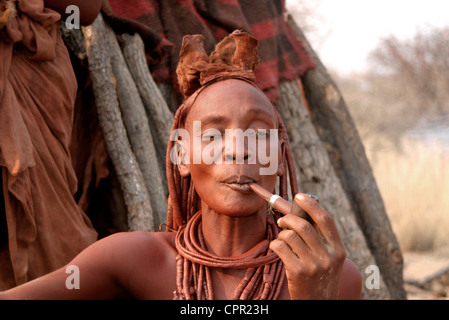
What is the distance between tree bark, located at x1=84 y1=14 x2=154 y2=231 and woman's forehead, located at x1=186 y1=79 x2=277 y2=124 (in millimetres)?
1319

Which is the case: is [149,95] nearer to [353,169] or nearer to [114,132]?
[114,132]

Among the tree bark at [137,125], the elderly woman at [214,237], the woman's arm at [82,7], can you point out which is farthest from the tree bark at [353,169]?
the elderly woman at [214,237]

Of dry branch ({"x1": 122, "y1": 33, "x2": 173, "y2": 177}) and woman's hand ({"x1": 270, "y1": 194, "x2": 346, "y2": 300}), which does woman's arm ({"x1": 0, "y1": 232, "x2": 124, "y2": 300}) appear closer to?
woman's hand ({"x1": 270, "y1": 194, "x2": 346, "y2": 300})

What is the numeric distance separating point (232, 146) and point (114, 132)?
5.27 feet

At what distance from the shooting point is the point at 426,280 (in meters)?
5.31

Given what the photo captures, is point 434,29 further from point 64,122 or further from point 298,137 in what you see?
point 64,122

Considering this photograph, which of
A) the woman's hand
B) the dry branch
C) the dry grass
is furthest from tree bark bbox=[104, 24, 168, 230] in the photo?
the dry grass

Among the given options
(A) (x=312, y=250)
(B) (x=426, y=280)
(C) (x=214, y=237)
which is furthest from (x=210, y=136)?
(B) (x=426, y=280)

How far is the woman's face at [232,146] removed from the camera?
1624 millimetres

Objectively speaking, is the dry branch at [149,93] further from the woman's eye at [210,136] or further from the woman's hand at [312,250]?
the woman's hand at [312,250]

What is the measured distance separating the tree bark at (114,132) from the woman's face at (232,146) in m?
1.29

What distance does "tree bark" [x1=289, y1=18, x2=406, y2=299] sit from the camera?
14.0 ft
